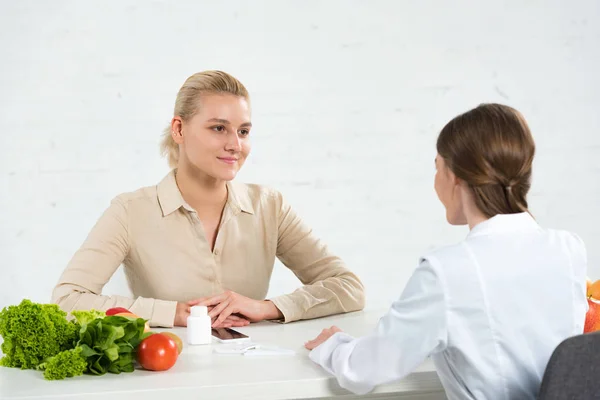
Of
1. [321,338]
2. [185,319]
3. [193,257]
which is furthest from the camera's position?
[193,257]

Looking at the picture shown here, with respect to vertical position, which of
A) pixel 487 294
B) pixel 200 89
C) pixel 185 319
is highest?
pixel 200 89

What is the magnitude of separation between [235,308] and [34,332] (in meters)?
0.71

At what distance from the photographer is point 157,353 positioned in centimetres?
152

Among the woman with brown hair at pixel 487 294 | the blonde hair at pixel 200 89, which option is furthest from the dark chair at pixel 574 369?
the blonde hair at pixel 200 89

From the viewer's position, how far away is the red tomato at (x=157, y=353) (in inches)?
60.1

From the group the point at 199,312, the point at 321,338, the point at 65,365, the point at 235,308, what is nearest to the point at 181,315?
the point at 235,308

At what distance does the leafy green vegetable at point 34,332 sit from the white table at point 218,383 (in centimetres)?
4

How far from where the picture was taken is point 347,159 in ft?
12.4

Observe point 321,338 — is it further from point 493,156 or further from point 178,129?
point 178,129

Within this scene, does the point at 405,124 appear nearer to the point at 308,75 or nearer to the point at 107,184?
the point at 308,75

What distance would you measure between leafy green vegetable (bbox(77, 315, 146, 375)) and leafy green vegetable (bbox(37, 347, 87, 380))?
0.06ft

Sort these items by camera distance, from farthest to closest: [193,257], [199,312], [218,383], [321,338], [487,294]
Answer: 1. [193,257]
2. [199,312]
3. [321,338]
4. [218,383]
5. [487,294]

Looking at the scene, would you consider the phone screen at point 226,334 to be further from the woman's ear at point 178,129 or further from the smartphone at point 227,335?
the woman's ear at point 178,129

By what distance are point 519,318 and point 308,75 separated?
2.52m
